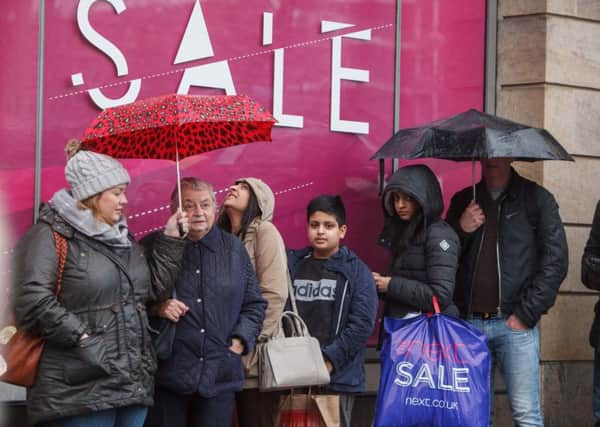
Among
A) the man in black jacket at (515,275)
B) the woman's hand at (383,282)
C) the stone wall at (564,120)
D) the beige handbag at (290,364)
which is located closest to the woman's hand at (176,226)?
the beige handbag at (290,364)

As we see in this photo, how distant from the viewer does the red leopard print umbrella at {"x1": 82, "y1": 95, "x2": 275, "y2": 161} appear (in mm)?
5664

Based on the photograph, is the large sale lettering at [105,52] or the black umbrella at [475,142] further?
the large sale lettering at [105,52]

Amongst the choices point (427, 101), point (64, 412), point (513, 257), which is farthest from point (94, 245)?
point (427, 101)

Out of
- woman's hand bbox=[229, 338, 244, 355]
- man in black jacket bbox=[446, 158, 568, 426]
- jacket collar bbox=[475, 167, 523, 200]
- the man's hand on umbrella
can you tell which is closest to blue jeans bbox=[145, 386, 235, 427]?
woman's hand bbox=[229, 338, 244, 355]

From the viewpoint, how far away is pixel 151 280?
569 centimetres

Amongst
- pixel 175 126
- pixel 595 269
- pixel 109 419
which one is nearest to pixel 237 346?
pixel 109 419

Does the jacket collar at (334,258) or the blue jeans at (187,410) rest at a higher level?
the jacket collar at (334,258)

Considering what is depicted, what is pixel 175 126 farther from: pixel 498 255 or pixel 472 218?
pixel 498 255

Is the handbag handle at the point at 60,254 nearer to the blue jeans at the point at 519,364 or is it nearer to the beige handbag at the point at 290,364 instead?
the beige handbag at the point at 290,364

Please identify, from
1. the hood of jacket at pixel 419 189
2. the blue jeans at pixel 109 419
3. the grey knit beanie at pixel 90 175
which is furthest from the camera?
the hood of jacket at pixel 419 189

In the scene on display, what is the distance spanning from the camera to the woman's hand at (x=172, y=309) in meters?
5.77

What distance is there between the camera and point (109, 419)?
5.34 m

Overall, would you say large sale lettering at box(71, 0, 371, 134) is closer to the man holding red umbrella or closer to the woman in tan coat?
the woman in tan coat

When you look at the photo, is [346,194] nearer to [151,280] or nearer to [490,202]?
[490,202]
